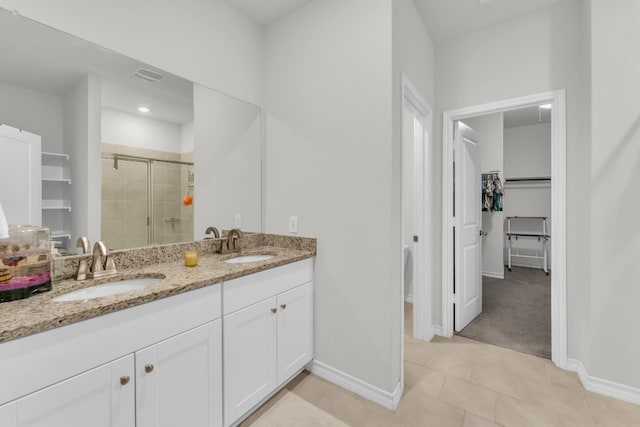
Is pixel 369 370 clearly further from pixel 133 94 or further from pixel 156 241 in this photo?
pixel 133 94

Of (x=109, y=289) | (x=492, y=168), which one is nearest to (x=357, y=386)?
(x=109, y=289)

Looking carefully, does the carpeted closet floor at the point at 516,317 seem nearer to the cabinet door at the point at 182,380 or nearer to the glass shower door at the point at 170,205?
the cabinet door at the point at 182,380

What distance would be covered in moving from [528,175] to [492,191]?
1595 millimetres

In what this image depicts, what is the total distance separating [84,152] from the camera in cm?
145

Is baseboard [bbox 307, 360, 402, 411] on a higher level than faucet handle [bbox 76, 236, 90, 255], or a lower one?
lower

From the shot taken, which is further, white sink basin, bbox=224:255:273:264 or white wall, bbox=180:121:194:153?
white sink basin, bbox=224:255:273:264

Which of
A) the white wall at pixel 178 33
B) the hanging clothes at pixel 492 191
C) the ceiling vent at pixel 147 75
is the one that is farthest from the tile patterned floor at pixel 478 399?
the hanging clothes at pixel 492 191

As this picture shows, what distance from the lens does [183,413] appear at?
1.25m

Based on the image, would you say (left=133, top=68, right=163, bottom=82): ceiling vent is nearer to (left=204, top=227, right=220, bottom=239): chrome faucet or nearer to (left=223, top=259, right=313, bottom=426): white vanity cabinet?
Result: (left=204, top=227, right=220, bottom=239): chrome faucet

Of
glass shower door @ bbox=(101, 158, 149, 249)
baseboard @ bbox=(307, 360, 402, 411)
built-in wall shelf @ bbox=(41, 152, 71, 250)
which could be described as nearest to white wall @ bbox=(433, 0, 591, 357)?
baseboard @ bbox=(307, 360, 402, 411)

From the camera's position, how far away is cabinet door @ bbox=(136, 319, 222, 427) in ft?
3.69

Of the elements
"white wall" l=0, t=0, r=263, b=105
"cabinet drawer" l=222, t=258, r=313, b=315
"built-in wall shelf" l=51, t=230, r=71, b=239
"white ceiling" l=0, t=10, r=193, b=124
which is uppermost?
"white wall" l=0, t=0, r=263, b=105

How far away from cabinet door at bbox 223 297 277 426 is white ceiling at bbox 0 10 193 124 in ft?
4.40

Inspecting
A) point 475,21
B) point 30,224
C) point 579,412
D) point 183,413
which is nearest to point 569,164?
point 475,21
